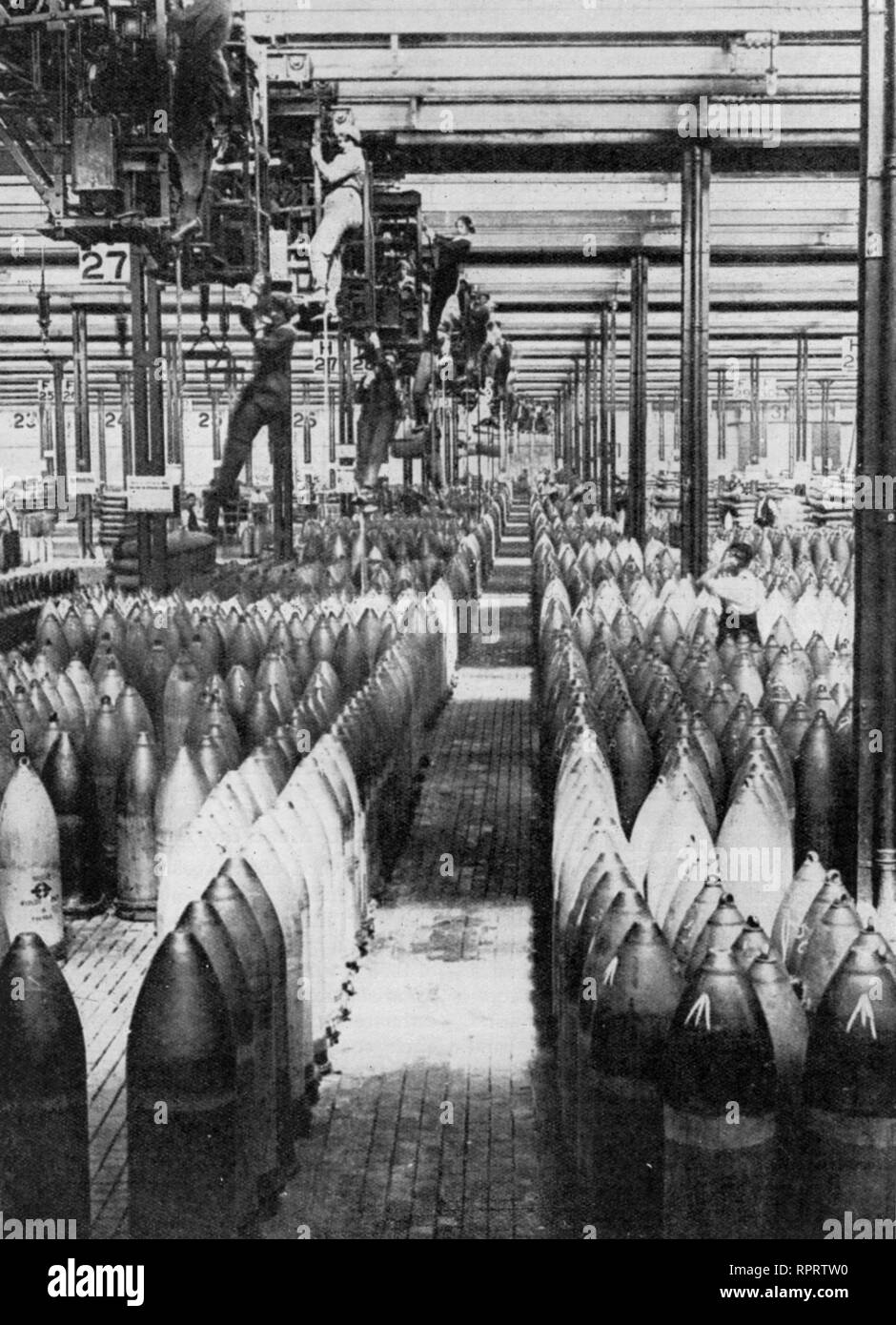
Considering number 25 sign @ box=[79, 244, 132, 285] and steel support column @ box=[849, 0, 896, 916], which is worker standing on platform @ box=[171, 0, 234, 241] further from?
steel support column @ box=[849, 0, 896, 916]

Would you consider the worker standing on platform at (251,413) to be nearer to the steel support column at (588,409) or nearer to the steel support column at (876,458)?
the steel support column at (876,458)

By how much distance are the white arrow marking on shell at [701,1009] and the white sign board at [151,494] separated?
8046 millimetres

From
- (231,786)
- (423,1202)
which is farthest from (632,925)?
(231,786)

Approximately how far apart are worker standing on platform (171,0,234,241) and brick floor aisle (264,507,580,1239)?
8.38 ft

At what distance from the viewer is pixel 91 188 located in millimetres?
5773

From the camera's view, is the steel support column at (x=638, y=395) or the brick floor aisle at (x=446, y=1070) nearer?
the brick floor aisle at (x=446, y=1070)

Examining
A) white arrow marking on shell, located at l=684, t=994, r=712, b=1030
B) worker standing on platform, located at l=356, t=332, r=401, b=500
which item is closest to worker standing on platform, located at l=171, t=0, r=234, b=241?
white arrow marking on shell, located at l=684, t=994, r=712, b=1030

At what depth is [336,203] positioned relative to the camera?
9.03 metres

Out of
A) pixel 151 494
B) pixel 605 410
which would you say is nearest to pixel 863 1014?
pixel 151 494

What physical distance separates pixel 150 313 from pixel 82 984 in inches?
356

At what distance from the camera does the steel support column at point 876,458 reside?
15.8 ft

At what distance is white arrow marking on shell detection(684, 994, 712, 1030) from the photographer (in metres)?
2.86

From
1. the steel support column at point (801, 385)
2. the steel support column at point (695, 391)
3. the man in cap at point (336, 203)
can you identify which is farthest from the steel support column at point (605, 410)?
the man in cap at point (336, 203)
